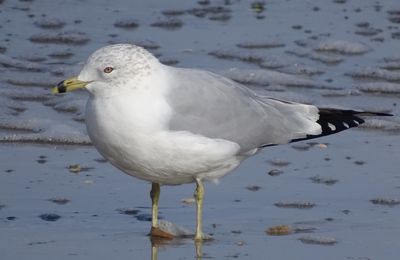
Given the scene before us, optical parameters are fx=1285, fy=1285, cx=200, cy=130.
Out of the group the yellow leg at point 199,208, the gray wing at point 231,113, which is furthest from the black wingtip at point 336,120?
the yellow leg at point 199,208

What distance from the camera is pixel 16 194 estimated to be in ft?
21.0

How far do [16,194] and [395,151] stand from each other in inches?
85.0

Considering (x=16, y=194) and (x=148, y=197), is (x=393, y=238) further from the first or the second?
(x=16, y=194)

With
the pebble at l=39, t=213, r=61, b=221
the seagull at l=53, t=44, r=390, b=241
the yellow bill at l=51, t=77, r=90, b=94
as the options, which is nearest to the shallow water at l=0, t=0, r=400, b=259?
the pebble at l=39, t=213, r=61, b=221

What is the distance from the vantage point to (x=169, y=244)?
19.1 feet

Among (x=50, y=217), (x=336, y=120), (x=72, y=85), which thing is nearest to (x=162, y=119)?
(x=72, y=85)

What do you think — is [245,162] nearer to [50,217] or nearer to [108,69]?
[50,217]

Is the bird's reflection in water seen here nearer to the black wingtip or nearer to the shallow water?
the shallow water

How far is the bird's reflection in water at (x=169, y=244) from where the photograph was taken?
5.67m

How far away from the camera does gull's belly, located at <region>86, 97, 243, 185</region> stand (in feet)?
18.2

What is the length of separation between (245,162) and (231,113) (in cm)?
100

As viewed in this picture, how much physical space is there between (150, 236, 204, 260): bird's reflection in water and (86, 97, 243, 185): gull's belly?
0.27m

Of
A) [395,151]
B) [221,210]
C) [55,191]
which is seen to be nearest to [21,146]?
[55,191]

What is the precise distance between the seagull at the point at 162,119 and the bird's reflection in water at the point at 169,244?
6cm
